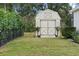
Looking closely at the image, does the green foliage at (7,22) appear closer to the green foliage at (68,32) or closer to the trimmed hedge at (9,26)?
the trimmed hedge at (9,26)

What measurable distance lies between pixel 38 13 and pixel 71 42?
1.86ft

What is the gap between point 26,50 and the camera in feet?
63.5

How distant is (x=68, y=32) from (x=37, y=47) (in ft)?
1.45

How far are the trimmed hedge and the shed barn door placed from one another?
0.90 feet

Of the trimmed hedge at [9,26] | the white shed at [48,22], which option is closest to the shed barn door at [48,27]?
the white shed at [48,22]

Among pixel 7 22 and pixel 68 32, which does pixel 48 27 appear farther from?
pixel 7 22

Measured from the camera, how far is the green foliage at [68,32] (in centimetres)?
1938

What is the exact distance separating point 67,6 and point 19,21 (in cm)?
65

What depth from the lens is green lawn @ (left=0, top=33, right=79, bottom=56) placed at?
63.5ft

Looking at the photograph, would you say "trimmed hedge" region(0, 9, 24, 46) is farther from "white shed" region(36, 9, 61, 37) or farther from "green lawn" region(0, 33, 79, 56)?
"white shed" region(36, 9, 61, 37)

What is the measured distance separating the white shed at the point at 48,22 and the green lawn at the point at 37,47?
0.11 m

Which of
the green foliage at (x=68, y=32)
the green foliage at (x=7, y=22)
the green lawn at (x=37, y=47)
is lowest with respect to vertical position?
the green lawn at (x=37, y=47)

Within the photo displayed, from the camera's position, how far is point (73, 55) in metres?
19.3

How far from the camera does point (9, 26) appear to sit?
63.8 ft
